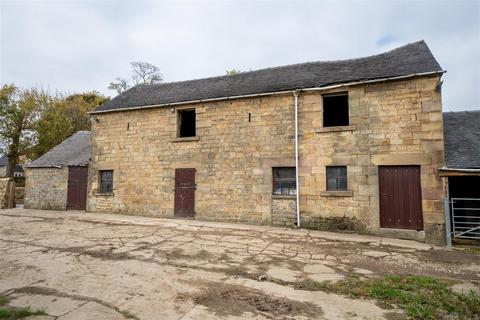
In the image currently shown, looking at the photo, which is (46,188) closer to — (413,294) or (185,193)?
(185,193)

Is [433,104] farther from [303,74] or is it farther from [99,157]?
[99,157]

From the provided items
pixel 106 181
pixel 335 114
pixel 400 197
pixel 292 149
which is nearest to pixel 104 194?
pixel 106 181

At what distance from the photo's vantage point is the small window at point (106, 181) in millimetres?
13242

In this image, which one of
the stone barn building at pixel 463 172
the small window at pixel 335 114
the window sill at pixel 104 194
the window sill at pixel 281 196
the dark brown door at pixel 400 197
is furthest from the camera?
the window sill at pixel 104 194

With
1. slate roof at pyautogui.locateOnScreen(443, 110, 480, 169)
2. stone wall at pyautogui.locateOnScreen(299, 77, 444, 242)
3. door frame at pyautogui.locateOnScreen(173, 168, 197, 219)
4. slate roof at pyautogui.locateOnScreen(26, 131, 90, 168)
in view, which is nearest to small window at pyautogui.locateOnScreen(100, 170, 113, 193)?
slate roof at pyautogui.locateOnScreen(26, 131, 90, 168)

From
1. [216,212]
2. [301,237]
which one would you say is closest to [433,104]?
[301,237]

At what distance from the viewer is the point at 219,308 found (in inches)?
144

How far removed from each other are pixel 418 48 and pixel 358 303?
1011 centimetres

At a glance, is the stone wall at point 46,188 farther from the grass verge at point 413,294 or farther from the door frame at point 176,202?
the grass verge at point 413,294

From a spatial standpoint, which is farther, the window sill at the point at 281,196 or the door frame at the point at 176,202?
the door frame at the point at 176,202

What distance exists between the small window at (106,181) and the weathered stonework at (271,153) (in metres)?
0.25

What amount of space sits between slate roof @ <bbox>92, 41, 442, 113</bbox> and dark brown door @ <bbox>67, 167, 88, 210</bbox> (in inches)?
131

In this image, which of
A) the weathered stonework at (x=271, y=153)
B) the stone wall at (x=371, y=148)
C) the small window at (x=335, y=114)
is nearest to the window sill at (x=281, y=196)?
the weathered stonework at (x=271, y=153)

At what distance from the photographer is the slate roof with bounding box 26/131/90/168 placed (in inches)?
578
